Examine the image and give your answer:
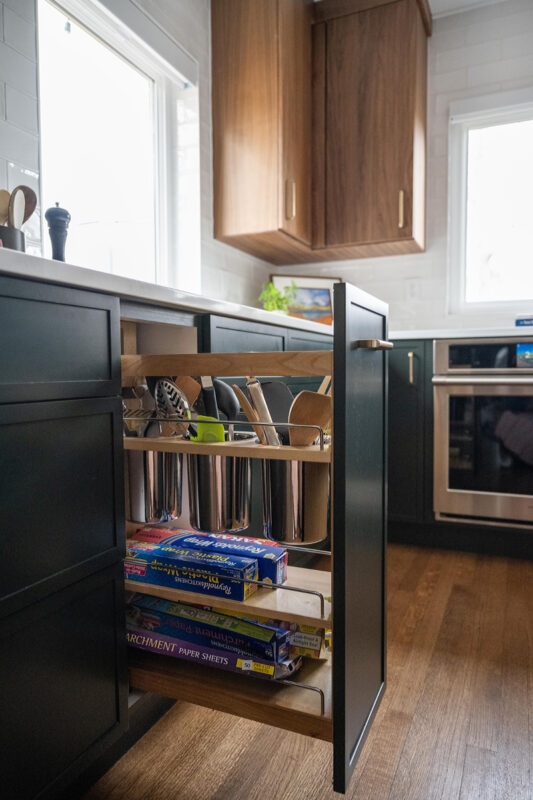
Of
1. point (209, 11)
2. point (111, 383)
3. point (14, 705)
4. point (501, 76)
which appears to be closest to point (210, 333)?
point (111, 383)

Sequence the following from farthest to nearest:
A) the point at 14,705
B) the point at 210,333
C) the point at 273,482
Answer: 1. the point at 210,333
2. the point at 273,482
3. the point at 14,705

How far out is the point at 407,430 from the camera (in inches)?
101

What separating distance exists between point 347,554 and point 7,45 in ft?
5.07

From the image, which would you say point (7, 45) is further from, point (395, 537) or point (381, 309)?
point (395, 537)

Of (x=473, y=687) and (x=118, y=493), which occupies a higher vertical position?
(x=118, y=493)

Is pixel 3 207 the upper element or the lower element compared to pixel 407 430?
upper

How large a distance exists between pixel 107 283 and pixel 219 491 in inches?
16.7

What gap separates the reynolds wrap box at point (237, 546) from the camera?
1.05 m

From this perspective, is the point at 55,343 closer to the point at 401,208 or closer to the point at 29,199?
the point at 29,199

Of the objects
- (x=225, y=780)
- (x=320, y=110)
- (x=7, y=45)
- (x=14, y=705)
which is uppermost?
(x=320, y=110)

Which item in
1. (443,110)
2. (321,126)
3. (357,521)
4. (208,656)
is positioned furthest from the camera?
(443,110)

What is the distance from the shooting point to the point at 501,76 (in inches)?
111

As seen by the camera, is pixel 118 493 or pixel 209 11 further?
pixel 209 11

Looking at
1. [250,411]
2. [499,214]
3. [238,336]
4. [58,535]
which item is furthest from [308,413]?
[499,214]
